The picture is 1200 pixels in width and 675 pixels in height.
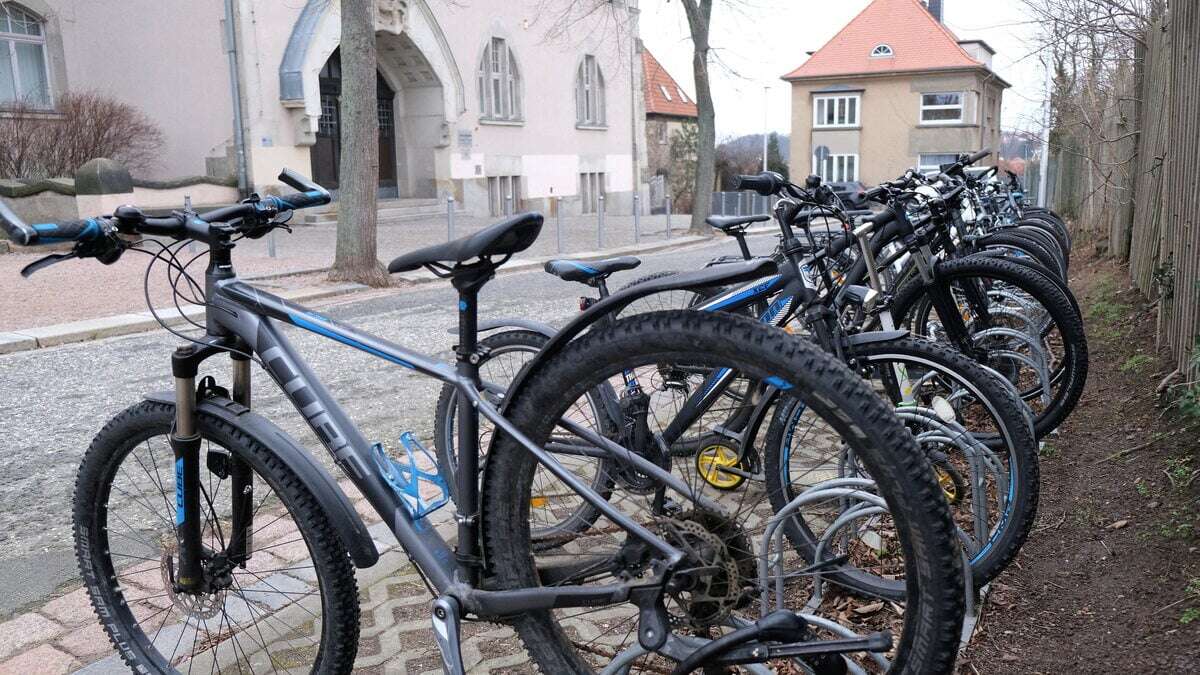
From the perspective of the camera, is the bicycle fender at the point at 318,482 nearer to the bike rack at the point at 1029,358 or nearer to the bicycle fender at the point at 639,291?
the bicycle fender at the point at 639,291

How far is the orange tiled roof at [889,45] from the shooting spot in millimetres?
47500

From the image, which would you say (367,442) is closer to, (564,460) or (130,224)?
(564,460)

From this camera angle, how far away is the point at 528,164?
27.7 meters

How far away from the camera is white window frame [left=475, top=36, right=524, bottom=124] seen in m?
26.0

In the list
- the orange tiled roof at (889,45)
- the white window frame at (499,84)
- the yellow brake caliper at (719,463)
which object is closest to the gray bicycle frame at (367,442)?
the yellow brake caliper at (719,463)

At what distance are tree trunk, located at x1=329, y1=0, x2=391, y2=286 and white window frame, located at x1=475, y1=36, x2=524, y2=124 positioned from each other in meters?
13.9

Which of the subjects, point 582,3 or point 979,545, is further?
point 582,3

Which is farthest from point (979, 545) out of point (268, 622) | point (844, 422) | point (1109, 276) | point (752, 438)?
point (1109, 276)

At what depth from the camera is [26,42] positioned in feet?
65.3

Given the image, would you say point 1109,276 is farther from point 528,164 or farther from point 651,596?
point 528,164

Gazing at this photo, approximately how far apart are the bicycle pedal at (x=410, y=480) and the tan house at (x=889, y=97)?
151 feet

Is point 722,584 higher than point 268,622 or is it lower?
higher

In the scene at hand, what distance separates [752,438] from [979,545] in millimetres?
766

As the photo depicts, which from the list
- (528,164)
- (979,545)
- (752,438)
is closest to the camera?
(979,545)
